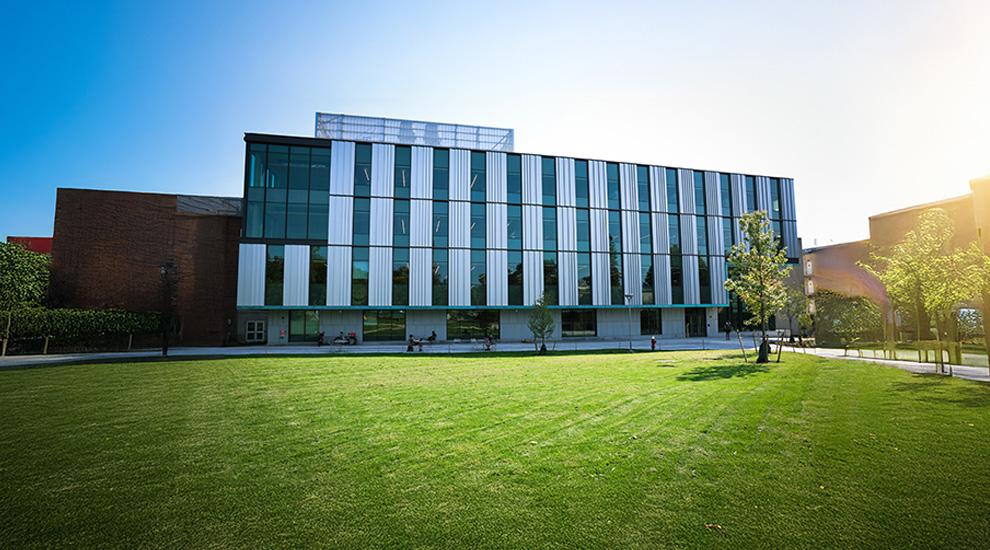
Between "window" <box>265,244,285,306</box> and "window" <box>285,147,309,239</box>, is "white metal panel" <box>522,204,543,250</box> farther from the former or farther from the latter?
"window" <box>265,244,285,306</box>

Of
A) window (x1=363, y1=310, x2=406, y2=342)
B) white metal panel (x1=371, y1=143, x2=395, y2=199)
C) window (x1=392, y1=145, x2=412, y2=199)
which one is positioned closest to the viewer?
window (x1=363, y1=310, x2=406, y2=342)

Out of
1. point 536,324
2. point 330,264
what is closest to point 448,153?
point 330,264

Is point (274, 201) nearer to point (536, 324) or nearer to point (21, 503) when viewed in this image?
point (536, 324)

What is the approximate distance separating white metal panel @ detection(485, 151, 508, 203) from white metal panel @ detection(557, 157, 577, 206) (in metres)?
5.75

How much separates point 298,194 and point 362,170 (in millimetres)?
5916

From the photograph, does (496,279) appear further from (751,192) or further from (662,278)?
(751,192)

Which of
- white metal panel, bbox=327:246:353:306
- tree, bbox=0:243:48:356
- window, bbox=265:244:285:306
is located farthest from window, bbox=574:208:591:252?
tree, bbox=0:243:48:356

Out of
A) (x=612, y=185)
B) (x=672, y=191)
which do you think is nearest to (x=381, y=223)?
(x=612, y=185)

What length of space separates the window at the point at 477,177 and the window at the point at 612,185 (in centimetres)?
1345

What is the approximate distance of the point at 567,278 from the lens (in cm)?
4397

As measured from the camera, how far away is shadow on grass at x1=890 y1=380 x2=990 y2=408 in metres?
11.0

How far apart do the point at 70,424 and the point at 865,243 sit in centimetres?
5524

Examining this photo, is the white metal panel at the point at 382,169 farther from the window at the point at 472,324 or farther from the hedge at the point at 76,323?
the hedge at the point at 76,323

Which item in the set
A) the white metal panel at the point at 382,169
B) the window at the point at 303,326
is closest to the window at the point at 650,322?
the white metal panel at the point at 382,169
